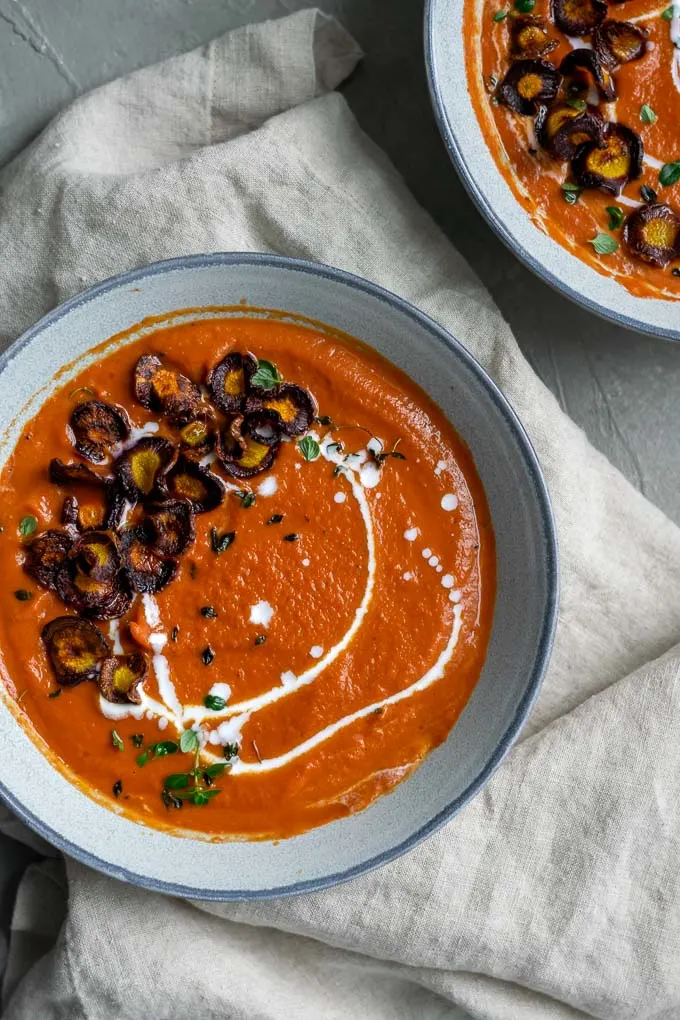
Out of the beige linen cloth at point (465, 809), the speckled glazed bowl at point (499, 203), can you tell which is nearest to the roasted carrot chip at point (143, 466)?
the beige linen cloth at point (465, 809)

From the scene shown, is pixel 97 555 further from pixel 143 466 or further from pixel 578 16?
pixel 578 16

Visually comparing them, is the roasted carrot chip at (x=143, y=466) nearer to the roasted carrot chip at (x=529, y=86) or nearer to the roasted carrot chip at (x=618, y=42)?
the roasted carrot chip at (x=529, y=86)

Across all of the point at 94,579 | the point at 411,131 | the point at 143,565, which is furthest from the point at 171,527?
the point at 411,131

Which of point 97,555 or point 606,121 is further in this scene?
point 606,121

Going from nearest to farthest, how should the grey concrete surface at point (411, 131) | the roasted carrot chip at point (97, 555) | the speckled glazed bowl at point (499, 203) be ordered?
1. the roasted carrot chip at point (97, 555)
2. the speckled glazed bowl at point (499, 203)
3. the grey concrete surface at point (411, 131)

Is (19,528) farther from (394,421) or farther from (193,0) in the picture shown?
(193,0)

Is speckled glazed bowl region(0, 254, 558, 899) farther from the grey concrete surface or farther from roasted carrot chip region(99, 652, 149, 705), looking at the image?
the grey concrete surface
